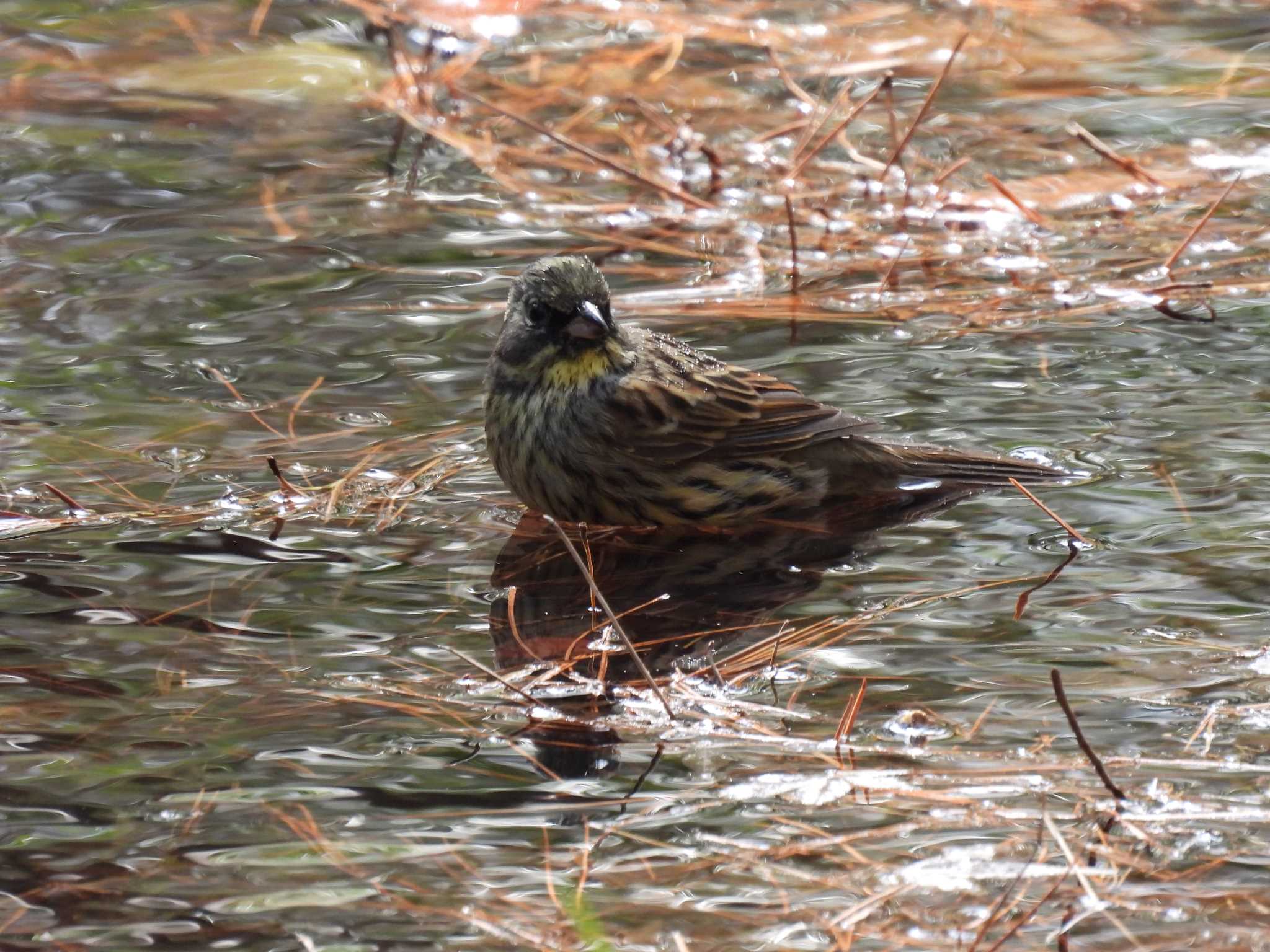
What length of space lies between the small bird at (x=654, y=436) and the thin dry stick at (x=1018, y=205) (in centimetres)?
219

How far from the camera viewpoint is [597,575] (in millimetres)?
4930

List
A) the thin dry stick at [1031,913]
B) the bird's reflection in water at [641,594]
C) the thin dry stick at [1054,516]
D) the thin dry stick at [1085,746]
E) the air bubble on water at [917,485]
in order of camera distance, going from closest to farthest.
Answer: the thin dry stick at [1031,913] < the thin dry stick at [1085,746] < the bird's reflection in water at [641,594] < the thin dry stick at [1054,516] < the air bubble on water at [917,485]

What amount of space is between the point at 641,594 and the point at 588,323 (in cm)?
82

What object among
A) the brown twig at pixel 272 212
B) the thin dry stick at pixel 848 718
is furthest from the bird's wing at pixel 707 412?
the brown twig at pixel 272 212

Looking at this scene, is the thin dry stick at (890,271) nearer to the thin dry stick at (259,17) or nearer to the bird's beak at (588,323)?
the bird's beak at (588,323)

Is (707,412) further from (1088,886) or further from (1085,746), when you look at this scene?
(1088,886)

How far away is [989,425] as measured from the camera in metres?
5.52

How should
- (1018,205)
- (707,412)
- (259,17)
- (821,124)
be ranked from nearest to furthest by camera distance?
(707,412), (1018,205), (821,124), (259,17)

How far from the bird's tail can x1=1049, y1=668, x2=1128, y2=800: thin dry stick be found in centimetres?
173

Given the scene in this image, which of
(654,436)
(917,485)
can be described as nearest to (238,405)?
(654,436)

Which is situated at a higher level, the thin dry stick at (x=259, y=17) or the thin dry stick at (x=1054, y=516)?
the thin dry stick at (x=259, y=17)

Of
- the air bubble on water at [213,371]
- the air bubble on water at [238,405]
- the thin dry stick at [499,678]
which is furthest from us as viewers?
the air bubble on water at [213,371]

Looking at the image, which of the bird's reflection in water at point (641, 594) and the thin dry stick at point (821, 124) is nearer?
the bird's reflection in water at point (641, 594)

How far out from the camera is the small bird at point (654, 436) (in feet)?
16.7
